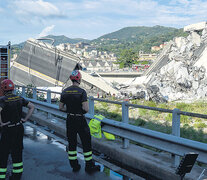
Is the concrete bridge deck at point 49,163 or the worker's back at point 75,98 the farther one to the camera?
the worker's back at point 75,98

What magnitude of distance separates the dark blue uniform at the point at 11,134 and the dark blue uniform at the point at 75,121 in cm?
98

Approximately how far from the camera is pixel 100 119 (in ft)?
21.6

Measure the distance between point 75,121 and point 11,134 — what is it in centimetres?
119

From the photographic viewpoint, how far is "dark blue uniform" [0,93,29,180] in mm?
4734

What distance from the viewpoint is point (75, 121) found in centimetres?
541

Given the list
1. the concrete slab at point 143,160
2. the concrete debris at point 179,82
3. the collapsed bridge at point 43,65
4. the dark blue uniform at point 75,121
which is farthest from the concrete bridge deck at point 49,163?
the collapsed bridge at point 43,65

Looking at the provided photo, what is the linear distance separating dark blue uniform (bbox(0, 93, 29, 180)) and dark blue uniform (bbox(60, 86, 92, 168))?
98 centimetres

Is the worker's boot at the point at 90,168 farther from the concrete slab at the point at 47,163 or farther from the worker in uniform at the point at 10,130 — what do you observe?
the worker in uniform at the point at 10,130

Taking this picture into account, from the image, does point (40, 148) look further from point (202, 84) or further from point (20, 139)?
point (202, 84)

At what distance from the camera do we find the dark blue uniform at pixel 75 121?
17.5 ft

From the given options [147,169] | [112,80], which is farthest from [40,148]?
[112,80]

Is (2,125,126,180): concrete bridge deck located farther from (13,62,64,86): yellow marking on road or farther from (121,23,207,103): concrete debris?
(13,62,64,86): yellow marking on road

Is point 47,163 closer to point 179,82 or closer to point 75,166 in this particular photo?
point 75,166

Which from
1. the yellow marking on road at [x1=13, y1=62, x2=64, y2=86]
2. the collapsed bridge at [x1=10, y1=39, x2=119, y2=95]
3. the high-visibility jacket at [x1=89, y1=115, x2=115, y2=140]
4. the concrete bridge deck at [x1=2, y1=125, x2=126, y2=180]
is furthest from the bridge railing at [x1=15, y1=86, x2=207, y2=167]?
the yellow marking on road at [x1=13, y1=62, x2=64, y2=86]
